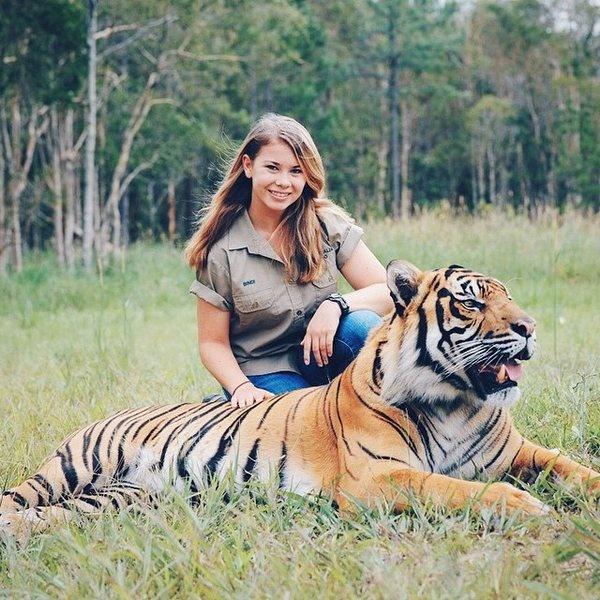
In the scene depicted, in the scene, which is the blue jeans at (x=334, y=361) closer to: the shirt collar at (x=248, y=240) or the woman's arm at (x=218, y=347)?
the woman's arm at (x=218, y=347)

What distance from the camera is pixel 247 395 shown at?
306cm

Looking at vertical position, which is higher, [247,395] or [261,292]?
[261,292]

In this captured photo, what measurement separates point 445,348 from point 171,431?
105cm

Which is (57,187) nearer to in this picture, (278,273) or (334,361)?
(278,273)

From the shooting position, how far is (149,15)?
15.3 meters

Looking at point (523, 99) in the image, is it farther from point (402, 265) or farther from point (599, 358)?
point (402, 265)

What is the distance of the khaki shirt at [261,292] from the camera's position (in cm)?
330

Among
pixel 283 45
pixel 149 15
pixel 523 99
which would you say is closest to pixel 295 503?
pixel 149 15

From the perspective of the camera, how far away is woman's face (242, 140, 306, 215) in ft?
10.5

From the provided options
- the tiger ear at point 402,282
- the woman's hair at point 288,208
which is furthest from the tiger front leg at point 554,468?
the woman's hair at point 288,208

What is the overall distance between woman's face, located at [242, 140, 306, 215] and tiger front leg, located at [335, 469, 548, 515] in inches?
47.6

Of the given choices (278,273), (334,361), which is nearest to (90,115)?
(278,273)

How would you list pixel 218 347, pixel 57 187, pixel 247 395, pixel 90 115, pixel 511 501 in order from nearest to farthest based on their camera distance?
pixel 511 501
pixel 247 395
pixel 218 347
pixel 90 115
pixel 57 187

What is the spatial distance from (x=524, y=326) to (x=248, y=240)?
1316 mm
